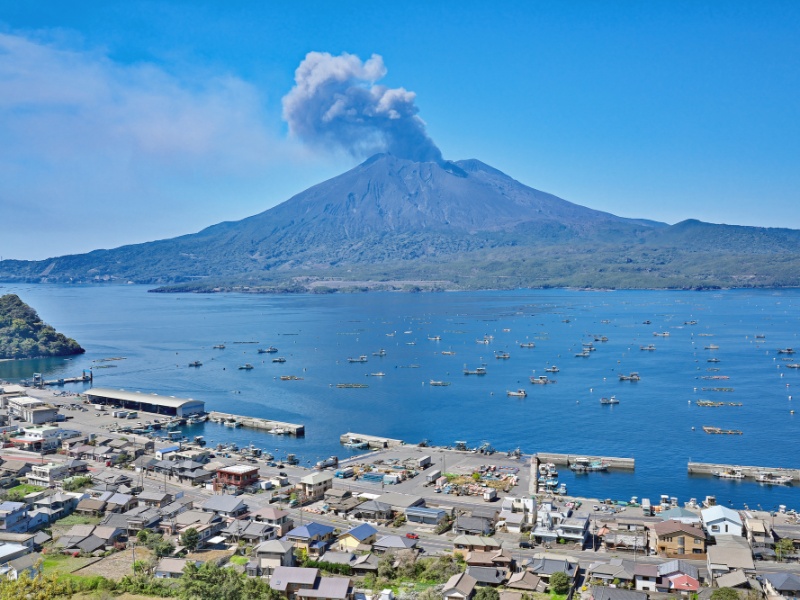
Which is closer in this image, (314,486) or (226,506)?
(226,506)

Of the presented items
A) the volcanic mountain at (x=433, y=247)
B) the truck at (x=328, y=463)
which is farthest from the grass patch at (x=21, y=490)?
the volcanic mountain at (x=433, y=247)

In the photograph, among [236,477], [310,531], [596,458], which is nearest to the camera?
[310,531]

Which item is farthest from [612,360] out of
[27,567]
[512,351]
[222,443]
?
[27,567]

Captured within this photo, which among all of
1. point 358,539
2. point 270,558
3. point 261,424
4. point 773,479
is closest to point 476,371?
point 261,424

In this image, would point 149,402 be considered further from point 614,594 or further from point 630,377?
point 630,377

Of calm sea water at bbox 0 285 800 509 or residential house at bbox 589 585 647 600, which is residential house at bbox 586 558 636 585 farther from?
calm sea water at bbox 0 285 800 509

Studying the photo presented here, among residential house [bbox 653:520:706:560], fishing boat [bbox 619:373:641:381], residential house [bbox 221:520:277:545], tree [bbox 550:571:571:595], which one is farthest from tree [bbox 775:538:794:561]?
fishing boat [bbox 619:373:641:381]

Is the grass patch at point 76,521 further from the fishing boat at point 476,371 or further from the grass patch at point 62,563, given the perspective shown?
the fishing boat at point 476,371
